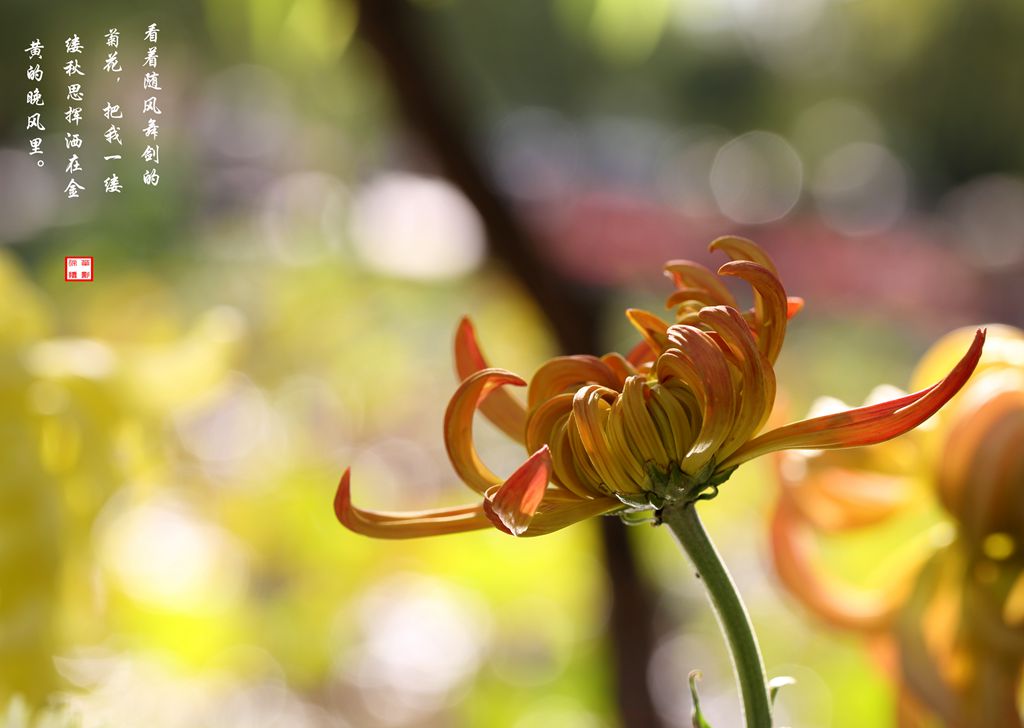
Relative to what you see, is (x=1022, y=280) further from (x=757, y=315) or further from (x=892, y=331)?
(x=757, y=315)

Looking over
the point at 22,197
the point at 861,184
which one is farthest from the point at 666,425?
the point at 861,184

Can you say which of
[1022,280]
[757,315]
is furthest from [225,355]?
[1022,280]

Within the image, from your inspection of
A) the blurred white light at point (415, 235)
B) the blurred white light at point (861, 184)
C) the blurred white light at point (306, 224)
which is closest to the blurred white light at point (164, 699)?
the blurred white light at point (415, 235)

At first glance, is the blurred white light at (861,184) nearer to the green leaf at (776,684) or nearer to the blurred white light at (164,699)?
the blurred white light at (164,699)

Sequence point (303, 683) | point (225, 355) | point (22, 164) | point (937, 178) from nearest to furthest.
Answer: point (225, 355)
point (303, 683)
point (22, 164)
point (937, 178)

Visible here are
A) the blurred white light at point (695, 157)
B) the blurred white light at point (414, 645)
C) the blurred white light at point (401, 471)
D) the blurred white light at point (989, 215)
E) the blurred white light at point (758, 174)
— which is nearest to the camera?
the blurred white light at point (414, 645)

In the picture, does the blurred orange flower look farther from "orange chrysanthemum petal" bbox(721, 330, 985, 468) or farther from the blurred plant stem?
the blurred plant stem
